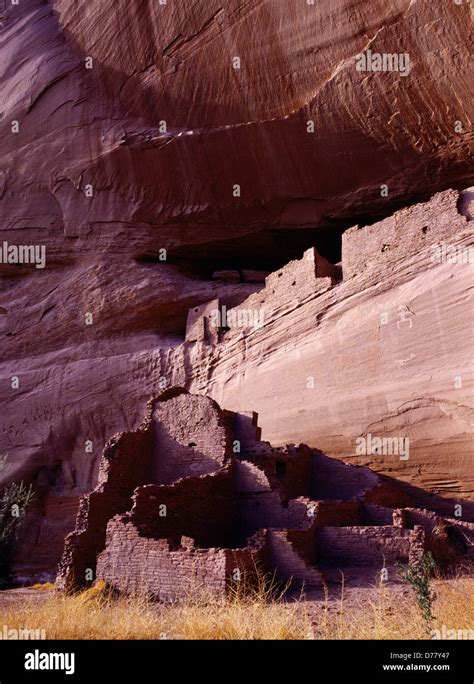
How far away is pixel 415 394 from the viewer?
42.0ft

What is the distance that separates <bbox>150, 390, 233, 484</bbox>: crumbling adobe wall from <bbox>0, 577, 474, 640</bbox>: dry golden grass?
3.79 m

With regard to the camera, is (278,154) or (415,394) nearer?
(415,394)

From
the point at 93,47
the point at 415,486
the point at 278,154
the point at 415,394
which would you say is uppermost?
the point at 93,47

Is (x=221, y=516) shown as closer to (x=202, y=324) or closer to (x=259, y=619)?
(x=259, y=619)

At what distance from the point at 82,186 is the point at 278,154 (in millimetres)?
5888

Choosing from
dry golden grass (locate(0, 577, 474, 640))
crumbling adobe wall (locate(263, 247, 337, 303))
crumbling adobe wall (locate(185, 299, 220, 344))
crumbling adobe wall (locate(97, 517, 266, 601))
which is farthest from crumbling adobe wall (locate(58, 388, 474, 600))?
crumbling adobe wall (locate(185, 299, 220, 344))

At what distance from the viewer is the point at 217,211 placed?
1997cm

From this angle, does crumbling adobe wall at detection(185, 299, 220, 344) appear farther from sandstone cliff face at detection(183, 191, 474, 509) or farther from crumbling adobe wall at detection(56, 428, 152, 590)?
crumbling adobe wall at detection(56, 428, 152, 590)

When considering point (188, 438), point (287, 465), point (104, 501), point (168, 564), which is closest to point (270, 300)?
point (188, 438)

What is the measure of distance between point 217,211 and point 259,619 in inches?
583

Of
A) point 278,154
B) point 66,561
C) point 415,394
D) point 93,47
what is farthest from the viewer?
point 93,47

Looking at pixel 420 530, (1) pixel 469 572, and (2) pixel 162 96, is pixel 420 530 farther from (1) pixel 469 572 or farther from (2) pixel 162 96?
(2) pixel 162 96
